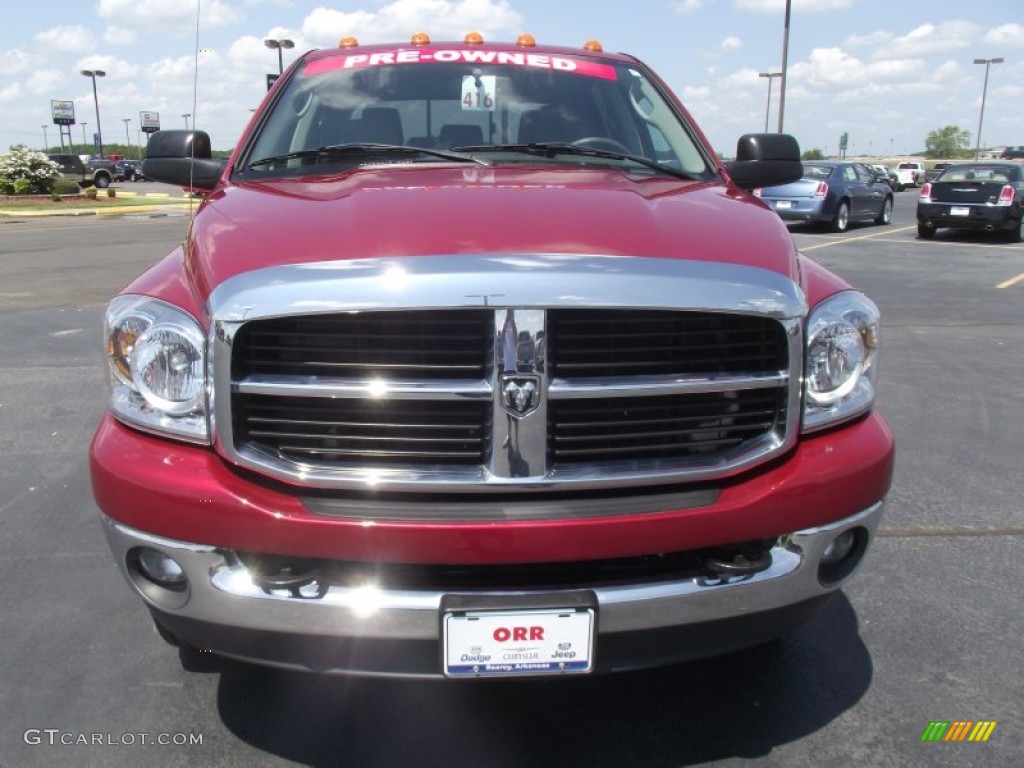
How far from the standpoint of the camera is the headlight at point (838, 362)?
2.27 metres

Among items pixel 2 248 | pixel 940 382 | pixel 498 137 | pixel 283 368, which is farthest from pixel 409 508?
pixel 2 248

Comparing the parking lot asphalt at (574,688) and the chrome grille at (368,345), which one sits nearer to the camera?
the chrome grille at (368,345)

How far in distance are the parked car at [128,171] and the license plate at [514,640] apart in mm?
60659

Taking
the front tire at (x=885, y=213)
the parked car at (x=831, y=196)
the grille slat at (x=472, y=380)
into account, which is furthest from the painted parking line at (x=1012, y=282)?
the grille slat at (x=472, y=380)

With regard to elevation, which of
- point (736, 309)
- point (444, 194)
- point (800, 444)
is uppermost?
point (444, 194)

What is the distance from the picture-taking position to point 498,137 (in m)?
3.45

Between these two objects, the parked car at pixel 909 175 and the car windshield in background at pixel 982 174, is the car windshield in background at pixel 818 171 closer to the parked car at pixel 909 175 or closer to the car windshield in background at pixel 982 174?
the car windshield in background at pixel 982 174

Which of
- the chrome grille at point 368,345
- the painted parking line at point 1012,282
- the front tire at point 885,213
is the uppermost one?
the chrome grille at point 368,345

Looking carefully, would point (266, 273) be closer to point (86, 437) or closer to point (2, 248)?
point (86, 437)

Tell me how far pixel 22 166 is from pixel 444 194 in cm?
3570

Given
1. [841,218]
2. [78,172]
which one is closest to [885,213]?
[841,218]

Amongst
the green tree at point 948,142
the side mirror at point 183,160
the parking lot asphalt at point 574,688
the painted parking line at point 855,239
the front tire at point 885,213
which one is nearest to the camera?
the parking lot asphalt at point 574,688

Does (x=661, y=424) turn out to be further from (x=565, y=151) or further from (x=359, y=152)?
(x=359, y=152)

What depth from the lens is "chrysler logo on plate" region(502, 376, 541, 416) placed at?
2.01 metres
